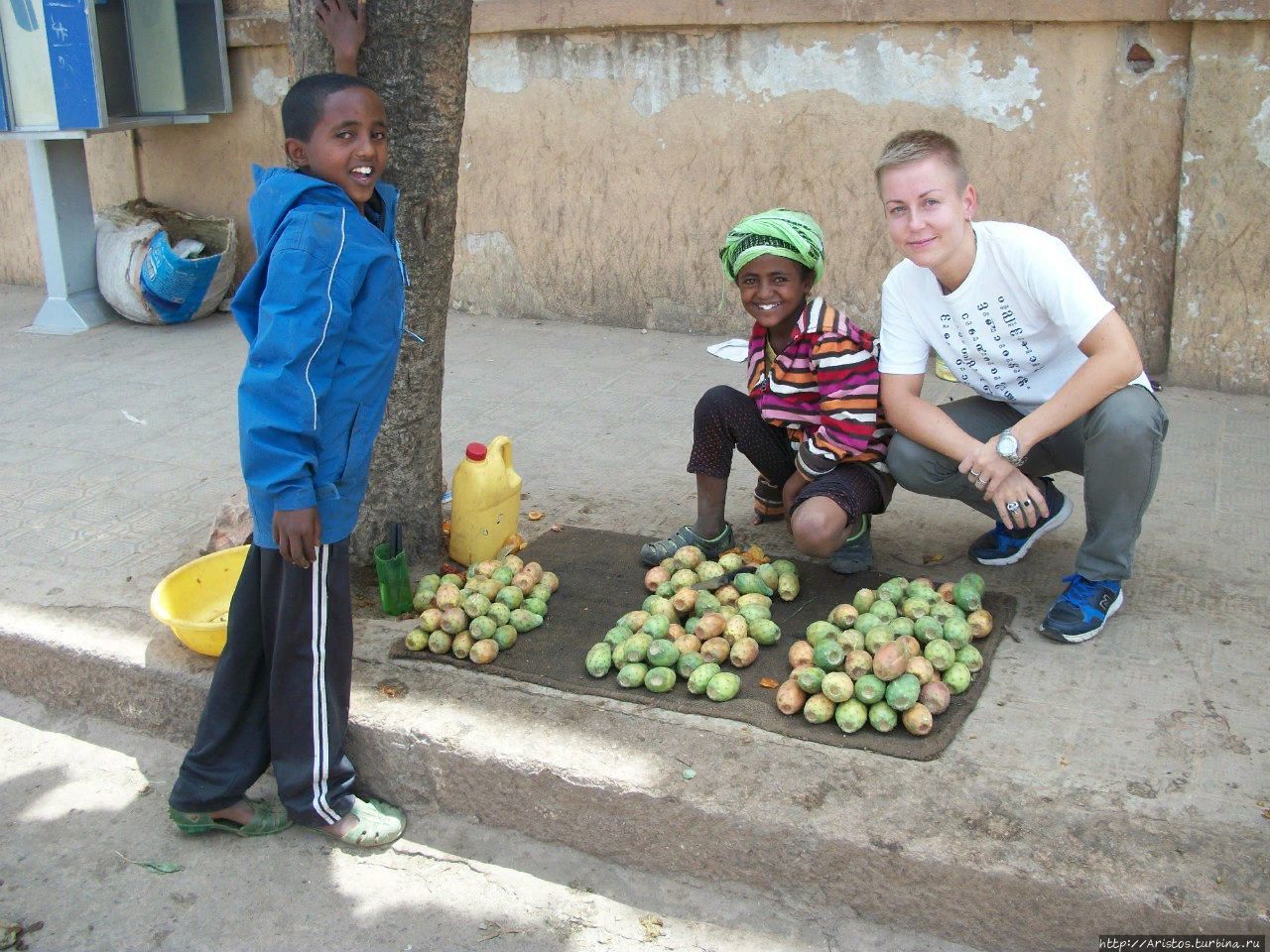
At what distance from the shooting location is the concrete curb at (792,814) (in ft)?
8.08

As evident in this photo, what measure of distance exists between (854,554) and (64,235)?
5.72 meters

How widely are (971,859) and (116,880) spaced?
197 centimetres

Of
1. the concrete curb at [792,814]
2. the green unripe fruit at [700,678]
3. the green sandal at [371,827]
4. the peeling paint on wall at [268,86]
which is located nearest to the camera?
the concrete curb at [792,814]

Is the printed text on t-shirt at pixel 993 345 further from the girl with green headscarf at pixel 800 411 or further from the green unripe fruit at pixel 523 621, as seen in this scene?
the green unripe fruit at pixel 523 621

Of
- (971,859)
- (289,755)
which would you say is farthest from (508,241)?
(971,859)

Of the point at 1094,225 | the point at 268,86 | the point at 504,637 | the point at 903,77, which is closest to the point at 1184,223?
the point at 1094,225

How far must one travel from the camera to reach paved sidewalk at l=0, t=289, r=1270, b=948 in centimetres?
253

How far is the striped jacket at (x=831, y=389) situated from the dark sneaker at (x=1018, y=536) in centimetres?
43

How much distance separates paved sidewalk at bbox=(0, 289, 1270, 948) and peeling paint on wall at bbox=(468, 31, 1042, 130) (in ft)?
5.80

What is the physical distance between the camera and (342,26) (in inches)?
134

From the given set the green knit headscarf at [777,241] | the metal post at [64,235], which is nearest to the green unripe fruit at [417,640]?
the green knit headscarf at [777,241]

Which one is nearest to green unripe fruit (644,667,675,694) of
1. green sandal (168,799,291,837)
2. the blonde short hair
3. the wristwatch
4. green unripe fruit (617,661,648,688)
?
green unripe fruit (617,661,648,688)

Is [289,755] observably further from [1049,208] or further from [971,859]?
[1049,208]

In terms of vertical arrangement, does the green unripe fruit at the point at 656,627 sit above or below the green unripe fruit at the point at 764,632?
above
